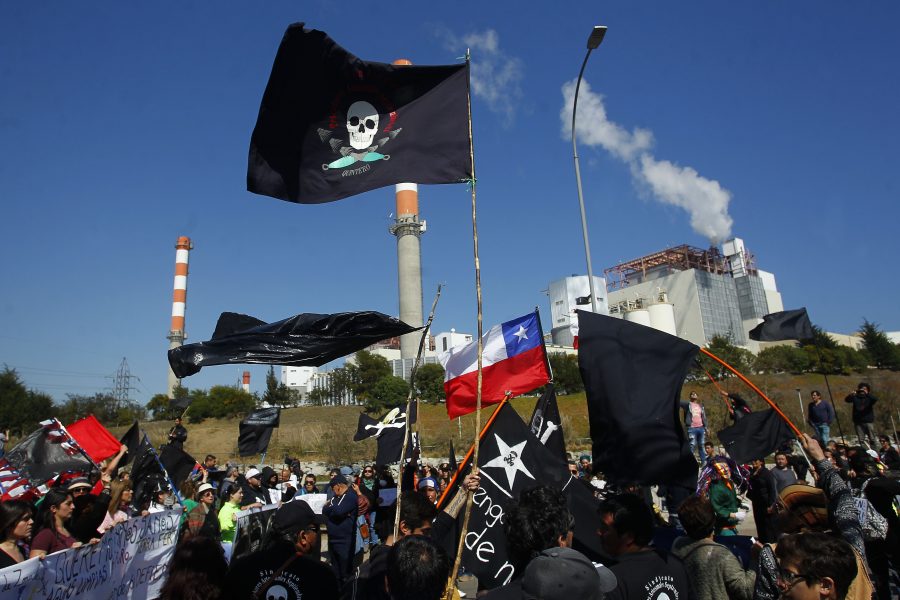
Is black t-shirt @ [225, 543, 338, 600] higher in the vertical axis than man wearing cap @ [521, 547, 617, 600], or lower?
lower

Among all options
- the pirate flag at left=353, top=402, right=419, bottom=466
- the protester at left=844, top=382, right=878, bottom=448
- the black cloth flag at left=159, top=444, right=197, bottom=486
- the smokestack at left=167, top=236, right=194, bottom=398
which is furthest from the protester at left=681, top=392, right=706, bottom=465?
the smokestack at left=167, top=236, right=194, bottom=398

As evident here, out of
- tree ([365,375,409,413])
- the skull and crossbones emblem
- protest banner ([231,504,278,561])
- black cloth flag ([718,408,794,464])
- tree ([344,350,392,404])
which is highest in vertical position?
tree ([344,350,392,404])

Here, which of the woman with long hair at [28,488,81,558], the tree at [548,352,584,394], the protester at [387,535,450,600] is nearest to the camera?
the protester at [387,535,450,600]

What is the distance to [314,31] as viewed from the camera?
20.9ft

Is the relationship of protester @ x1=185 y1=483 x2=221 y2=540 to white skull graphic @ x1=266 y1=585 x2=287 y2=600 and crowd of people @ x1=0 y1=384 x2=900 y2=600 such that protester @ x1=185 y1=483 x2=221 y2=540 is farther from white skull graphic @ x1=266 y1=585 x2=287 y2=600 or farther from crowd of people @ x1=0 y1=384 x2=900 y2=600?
white skull graphic @ x1=266 y1=585 x2=287 y2=600

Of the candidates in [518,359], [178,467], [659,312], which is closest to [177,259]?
[659,312]

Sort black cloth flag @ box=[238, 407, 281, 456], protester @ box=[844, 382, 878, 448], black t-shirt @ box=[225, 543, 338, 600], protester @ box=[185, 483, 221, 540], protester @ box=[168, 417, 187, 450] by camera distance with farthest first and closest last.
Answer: black cloth flag @ box=[238, 407, 281, 456] < protester @ box=[844, 382, 878, 448] < protester @ box=[168, 417, 187, 450] < protester @ box=[185, 483, 221, 540] < black t-shirt @ box=[225, 543, 338, 600]

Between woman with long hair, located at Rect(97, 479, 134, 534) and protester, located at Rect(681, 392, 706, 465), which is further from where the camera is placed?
protester, located at Rect(681, 392, 706, 465)

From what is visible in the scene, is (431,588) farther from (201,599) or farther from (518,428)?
(518,428)

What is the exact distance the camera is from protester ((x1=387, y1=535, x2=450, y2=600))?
2.76 meters

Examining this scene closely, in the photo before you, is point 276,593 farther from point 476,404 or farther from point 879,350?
point 879,350

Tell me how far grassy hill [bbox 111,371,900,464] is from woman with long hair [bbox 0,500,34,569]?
74.0ft

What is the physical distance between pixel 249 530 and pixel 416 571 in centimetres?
561

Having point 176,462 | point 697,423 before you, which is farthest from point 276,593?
point 697,423
